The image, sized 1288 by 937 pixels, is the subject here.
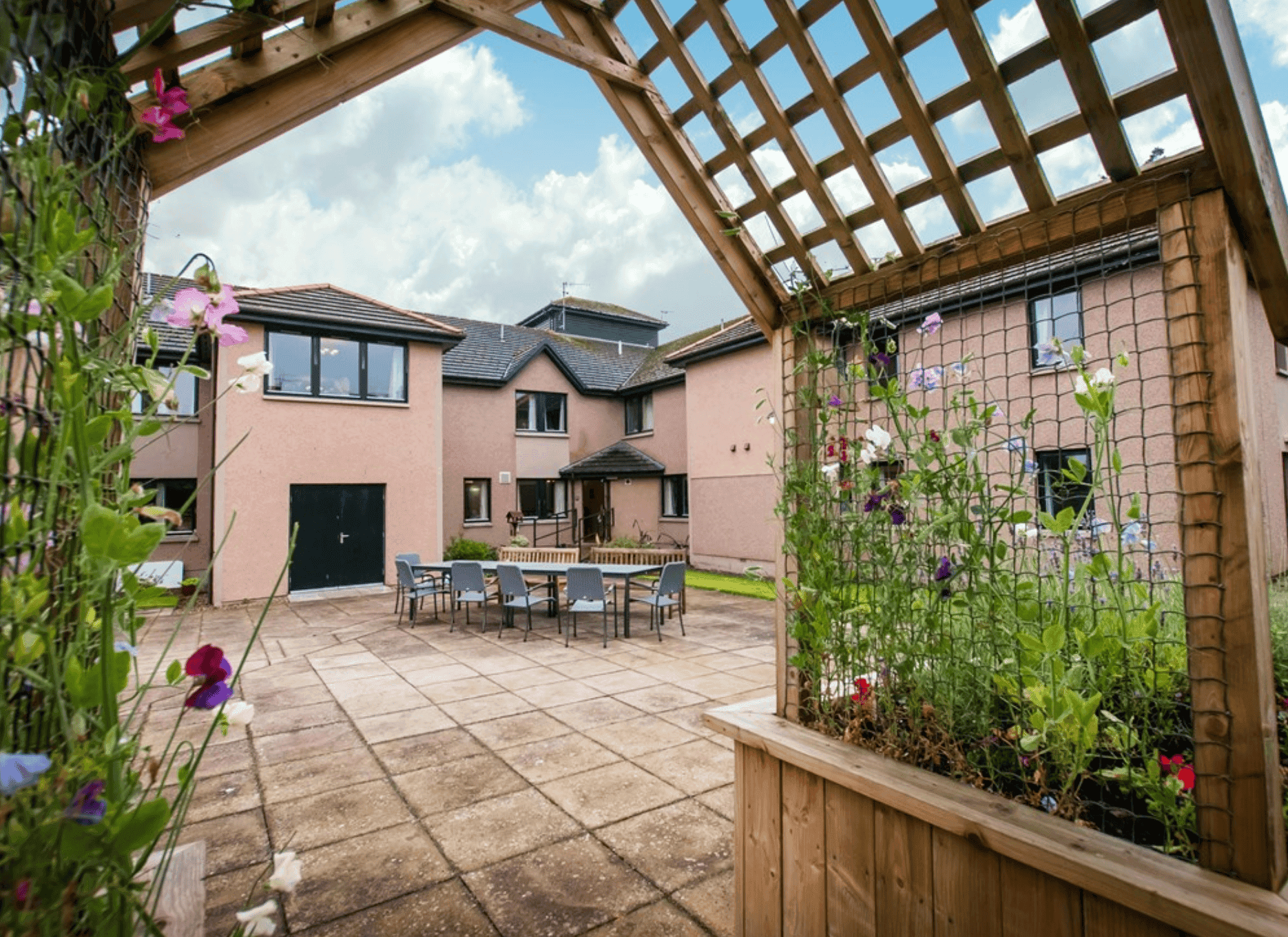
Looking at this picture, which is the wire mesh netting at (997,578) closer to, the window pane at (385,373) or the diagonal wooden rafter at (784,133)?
the diagonal wooden rafter at (784,133)

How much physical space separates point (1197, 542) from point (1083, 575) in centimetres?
64

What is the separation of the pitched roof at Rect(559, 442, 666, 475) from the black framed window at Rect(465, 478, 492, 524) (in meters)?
2.16

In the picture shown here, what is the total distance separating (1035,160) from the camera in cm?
179

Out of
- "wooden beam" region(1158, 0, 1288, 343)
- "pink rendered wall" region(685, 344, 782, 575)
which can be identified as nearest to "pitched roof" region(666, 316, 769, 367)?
"pink rendered wall" region(685, 344, 782, 575)

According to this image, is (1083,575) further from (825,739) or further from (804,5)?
(804,5)

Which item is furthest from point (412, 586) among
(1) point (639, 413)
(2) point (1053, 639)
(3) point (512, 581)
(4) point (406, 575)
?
(1) point (639, 413)

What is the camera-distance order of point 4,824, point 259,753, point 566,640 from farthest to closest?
point 566,640
point 259,753
point 4,824

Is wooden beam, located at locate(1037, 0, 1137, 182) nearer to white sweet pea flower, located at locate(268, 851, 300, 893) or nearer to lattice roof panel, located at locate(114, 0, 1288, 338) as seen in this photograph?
lattice roof panel, located at locate(114, 0, 1288, 338)

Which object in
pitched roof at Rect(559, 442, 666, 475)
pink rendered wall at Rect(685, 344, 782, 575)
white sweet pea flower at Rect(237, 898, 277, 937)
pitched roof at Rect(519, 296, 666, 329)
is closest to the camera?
white sweet pea flower at Rect(237, 898, 277, 937)

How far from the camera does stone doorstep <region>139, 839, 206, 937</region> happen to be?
1.55 metres

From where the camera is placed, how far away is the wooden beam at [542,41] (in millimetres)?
2248

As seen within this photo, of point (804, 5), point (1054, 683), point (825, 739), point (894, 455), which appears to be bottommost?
point (825, 739)

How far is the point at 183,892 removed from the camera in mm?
1703

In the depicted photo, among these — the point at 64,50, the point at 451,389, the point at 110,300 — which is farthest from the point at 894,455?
the point at 451,389
